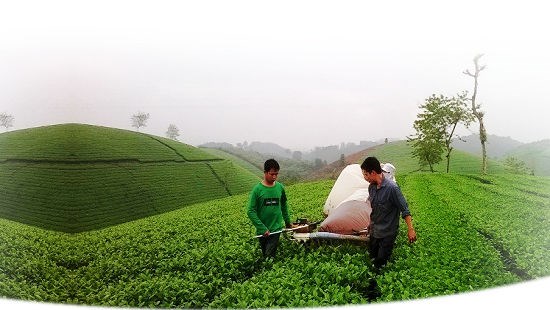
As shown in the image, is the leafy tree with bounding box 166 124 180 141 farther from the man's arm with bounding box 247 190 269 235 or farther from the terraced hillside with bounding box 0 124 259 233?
the man's arm with bounding box 247 190 269 235

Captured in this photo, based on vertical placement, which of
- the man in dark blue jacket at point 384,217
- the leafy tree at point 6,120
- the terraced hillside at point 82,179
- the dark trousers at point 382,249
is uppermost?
the leafy tree at point 6,120

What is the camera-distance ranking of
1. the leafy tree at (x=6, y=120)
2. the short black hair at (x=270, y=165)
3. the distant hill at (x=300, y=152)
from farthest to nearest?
the short black hair at (x=270, y=165)
the distant hill at (x=300, y=152)
the leafy tree at (x=6, y=120)

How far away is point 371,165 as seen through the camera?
215 inches

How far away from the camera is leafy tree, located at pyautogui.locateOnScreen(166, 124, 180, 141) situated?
4711 millimetres

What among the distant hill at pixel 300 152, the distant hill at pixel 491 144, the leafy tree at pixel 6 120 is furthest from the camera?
the distant hill at pixel 491 144

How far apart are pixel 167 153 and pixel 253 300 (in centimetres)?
168

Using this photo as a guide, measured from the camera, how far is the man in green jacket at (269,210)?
17.6 feet

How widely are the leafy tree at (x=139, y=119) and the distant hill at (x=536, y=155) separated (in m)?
3.91

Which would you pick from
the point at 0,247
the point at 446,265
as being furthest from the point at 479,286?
the point at 0,247

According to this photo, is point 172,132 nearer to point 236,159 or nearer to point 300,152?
point 236,159

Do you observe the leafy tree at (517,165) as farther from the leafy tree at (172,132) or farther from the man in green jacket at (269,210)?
the leafy tree at (172,132)

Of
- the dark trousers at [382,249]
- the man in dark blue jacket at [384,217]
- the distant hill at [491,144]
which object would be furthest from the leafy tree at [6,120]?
the distant hill at [491,144]

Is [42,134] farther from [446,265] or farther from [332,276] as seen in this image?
[446,265]

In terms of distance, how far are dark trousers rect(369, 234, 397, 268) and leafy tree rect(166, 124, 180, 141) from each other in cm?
302
